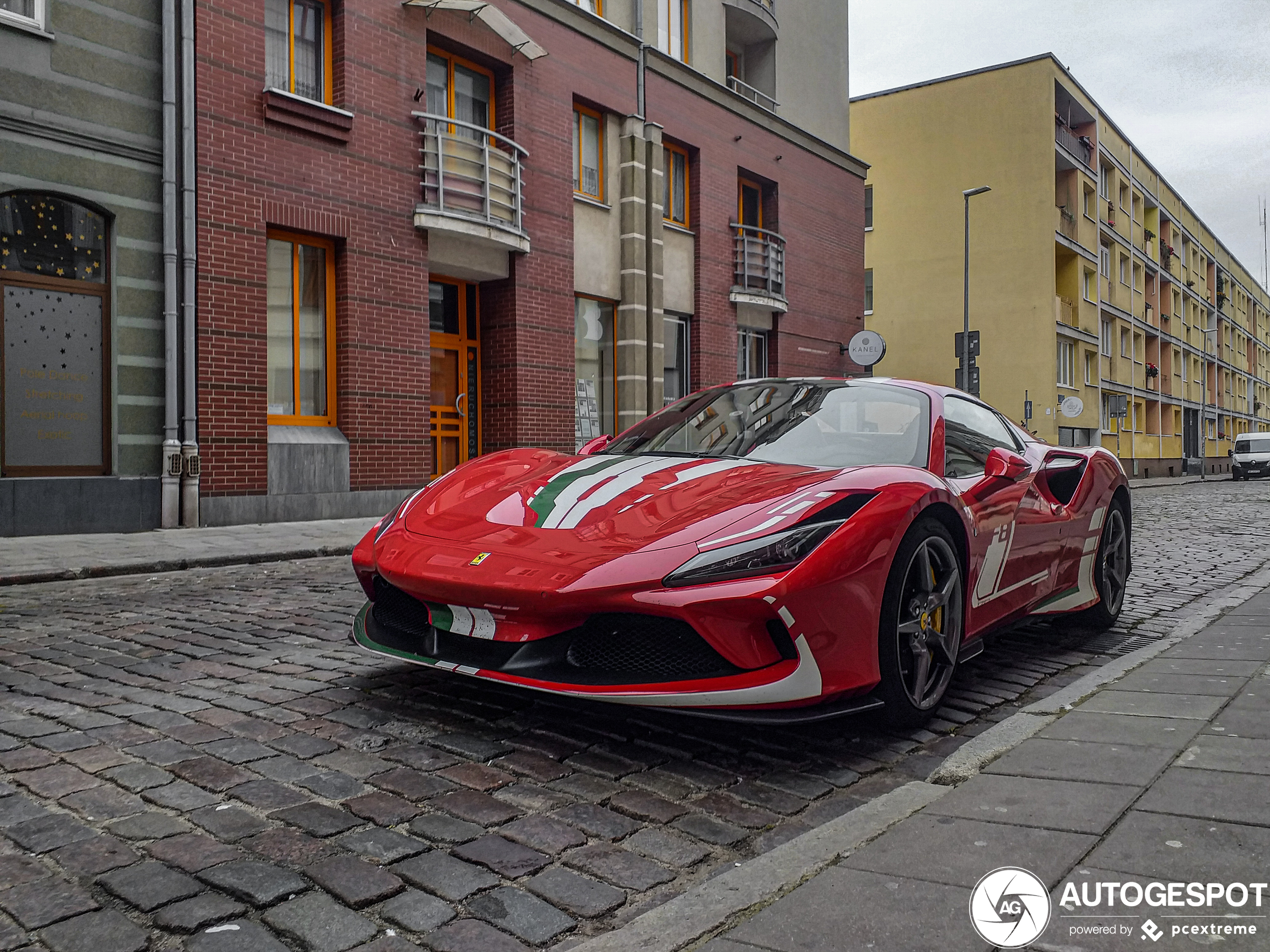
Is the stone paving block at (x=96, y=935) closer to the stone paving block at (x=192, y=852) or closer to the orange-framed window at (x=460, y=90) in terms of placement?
the stone paving block at (x=192, y=852)

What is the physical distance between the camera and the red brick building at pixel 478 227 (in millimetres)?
12258

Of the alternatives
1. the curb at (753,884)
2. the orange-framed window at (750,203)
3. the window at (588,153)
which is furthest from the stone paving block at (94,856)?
the orange-framed window at (750,203)

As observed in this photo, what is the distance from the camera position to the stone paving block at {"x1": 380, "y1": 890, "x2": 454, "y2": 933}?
2.07 meters

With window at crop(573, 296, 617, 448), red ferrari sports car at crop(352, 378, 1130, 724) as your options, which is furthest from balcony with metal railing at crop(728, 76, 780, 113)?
red ferrari sports car at crop(352, 378, 1130, 724)

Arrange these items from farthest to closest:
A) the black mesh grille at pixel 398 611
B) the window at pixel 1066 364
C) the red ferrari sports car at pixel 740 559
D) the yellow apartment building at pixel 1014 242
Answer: the window at pixel 1066 364 < the yellow apartment building at pixel 1014 242 < the black mesh grille at pixel 398 611 < the red ferrari sports car at pixel 740 559

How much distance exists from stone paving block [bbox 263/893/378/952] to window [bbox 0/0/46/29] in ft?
36.7

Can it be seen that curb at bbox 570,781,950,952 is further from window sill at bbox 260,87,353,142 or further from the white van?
the white van

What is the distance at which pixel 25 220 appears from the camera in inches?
413

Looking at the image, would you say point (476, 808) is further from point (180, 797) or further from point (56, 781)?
point (56, 781)

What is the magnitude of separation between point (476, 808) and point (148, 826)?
794 millimetres

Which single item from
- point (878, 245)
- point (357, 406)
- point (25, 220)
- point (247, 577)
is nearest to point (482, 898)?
point (247, 577)

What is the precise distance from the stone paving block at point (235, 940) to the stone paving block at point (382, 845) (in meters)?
0.38

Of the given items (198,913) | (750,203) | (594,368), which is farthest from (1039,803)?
(750,203)

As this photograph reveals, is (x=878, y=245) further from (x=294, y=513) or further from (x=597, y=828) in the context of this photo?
(x=597, y=828)
